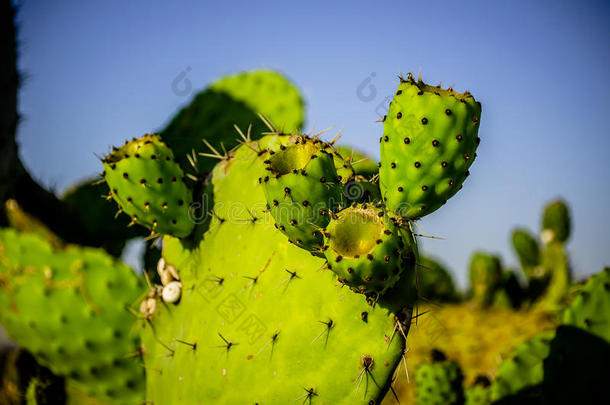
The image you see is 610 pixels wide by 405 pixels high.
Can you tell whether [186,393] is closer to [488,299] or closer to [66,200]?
[66,200]

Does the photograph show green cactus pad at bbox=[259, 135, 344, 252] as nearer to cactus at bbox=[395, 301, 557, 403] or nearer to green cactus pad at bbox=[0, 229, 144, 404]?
green cactus pad at bbox=[0, 229, 144, 404]

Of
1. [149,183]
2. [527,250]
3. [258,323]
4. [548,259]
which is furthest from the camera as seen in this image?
[527,250]

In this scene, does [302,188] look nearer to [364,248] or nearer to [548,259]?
[364,248]

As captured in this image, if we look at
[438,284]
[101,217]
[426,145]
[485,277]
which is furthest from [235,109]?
[485,277]

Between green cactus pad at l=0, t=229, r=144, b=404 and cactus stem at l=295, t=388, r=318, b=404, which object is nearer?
cactus stem at l=295, t=388, r=318, b=404

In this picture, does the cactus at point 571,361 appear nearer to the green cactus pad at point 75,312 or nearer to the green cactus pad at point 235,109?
the green cactus pad at point 75,312

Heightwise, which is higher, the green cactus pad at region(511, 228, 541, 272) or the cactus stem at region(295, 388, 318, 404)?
the cactus stem at region(295, 388, 318, 404)

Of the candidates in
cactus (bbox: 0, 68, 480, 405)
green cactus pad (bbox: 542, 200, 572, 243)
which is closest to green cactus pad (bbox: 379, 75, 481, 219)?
cactus (bbox: 0, 68, 480, 405)
